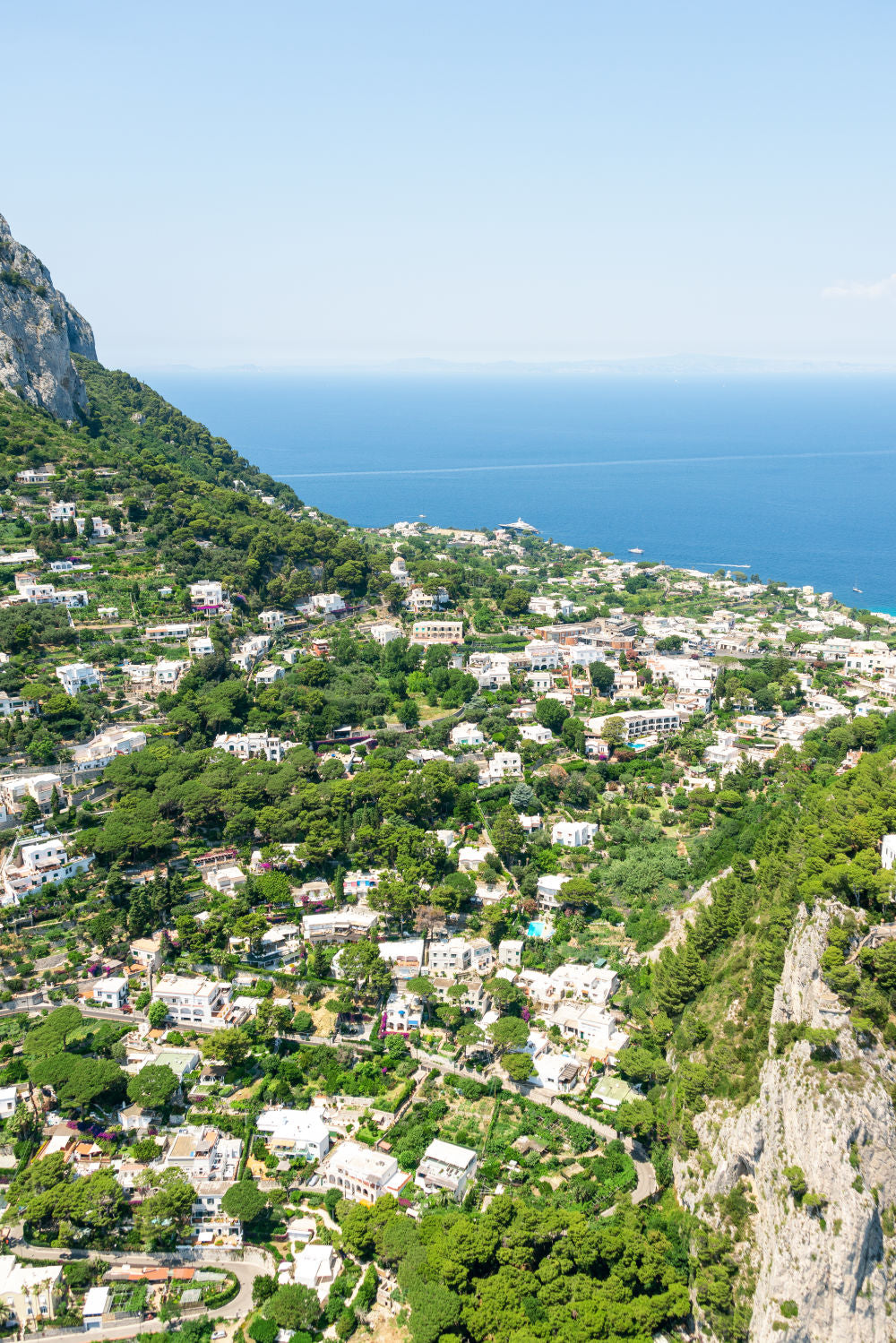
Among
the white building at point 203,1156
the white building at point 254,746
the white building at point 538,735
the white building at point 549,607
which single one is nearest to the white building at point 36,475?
the white building at point 254,746

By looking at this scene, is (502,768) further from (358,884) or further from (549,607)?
(549,607)

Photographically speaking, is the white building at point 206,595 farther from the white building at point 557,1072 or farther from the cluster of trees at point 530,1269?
the cluster of trees at point 530,1269

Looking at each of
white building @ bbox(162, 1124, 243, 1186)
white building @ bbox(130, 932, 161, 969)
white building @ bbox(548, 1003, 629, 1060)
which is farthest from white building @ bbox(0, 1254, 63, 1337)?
white building @ bbox(548, 1003, 629, 1060)

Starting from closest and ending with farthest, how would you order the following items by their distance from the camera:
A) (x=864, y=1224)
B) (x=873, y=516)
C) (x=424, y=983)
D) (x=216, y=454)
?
(x=864, y=1224), (x=424, y=983), (x=216, y=454), (x=873, y=516)

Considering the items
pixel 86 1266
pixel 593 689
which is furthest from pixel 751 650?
pixel 86 1266

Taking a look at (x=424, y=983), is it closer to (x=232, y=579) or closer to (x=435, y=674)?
(x=435, y=674)
